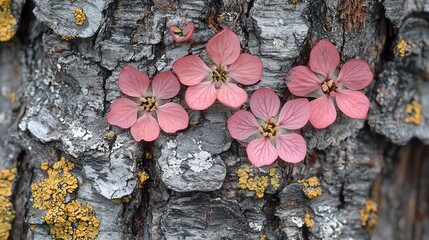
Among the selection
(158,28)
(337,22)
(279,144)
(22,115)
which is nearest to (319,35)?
(337,22)

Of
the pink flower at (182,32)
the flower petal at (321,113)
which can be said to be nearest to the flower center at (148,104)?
the pink flower at (182,32)

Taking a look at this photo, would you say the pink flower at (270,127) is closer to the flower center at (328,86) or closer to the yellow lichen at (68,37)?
the flower center at (328,86)

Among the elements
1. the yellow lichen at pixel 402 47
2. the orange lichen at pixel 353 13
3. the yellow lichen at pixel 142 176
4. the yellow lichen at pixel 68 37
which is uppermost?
the orange lichen at pixel 353 13

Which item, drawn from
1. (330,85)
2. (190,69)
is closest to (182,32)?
(190,69)

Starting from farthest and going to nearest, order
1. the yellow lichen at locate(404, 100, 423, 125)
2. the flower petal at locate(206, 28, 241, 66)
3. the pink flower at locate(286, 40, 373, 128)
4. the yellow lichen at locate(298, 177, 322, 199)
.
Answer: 1. the yellow lichen at locate(404, 100, 423, 125)
2. the yellow lichen at locate(298, 177, 322, 199)
3. the pink flower at locate(286, 40, 373, 128)
4. the flower petal at locate(206, 28, 241, 66)

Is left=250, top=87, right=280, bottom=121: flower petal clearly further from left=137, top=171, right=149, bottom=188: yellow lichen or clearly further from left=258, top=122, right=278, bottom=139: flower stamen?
left=137, top=171, right=149, bottom=188: yellow lichen

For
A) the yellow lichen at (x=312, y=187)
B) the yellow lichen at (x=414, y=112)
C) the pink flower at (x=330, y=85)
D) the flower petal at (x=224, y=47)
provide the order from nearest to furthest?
→ the flower petal at (x=224, y=47)
the pink flower at (x=330, y=85)
the yellow lichen at (x=312, y=187)
the yellow lichen at (x=414, y=112)

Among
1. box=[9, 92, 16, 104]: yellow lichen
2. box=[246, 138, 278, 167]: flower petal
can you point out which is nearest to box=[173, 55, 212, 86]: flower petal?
box=[246, 138, 278, 167]: flower petal
